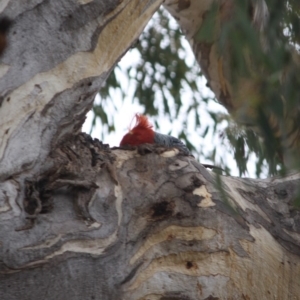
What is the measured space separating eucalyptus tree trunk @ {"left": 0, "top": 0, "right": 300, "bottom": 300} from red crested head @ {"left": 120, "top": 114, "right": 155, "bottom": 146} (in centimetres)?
36

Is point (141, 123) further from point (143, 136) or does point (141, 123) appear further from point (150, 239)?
point (150, 239)

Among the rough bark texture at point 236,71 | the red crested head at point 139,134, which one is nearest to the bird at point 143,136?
the red crested head at point 139,134

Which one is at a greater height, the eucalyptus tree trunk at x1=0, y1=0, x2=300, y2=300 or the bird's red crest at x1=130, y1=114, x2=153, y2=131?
the bird's red crest at x1=130, y1=114, x2=153, y2=131

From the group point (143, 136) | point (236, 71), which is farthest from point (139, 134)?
point (236, 71)

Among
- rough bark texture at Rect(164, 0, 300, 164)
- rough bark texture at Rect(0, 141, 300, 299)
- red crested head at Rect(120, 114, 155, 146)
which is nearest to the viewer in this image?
rough bark texture at Rect(164, 0, 300, 164)

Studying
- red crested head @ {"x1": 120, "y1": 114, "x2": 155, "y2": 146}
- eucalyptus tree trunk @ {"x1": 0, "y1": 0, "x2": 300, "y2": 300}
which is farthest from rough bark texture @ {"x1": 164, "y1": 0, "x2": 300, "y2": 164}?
red crested head @ {"x1": 120, "y1": 114, "x2": 155, "y2": 146}

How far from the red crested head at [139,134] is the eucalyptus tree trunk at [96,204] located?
0.36 metres

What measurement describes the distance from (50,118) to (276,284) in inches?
27.3

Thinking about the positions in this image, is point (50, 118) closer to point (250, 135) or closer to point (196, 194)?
point (196, 194)

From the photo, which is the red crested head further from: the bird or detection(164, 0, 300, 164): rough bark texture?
detection(164, 0, 300, 164): rough bark texture

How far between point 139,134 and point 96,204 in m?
0.57

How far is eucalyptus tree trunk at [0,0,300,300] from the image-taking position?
1.61 m

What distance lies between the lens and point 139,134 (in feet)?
7.41

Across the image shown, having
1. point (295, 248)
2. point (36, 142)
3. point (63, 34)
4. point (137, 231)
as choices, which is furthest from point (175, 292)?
point (63, 34)
